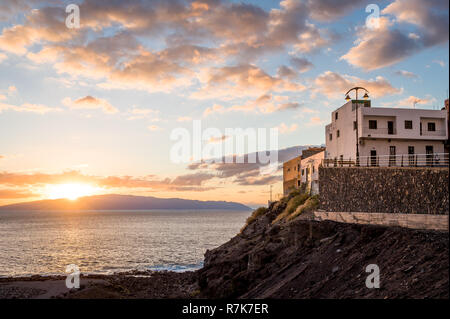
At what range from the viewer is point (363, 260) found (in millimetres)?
22109

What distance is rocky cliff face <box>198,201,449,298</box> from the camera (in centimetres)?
1812

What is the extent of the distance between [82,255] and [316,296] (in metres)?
56.5

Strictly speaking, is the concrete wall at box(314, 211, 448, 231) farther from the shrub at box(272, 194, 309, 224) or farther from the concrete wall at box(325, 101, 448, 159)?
the concrete wall at box(325, 101, 448, 159)

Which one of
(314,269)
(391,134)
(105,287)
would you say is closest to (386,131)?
(391,134)

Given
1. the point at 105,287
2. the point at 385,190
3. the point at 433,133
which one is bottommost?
the point at 105,287

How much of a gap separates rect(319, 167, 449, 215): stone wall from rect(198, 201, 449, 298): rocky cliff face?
11.9ft

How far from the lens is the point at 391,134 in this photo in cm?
4456

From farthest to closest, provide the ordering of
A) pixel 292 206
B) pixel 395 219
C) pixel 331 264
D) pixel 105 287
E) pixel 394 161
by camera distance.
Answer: pixel 292 206 → pixel 394 161 → pixel 105 287 → pixel 395 219 → pixel 331 264

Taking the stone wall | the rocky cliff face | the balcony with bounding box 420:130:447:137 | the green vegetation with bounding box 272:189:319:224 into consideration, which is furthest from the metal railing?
the rocky cliff face

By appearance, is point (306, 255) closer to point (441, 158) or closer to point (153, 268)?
point (441, 158)

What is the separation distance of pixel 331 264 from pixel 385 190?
8622mm

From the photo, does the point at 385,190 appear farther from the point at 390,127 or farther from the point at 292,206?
the point at 390,127
